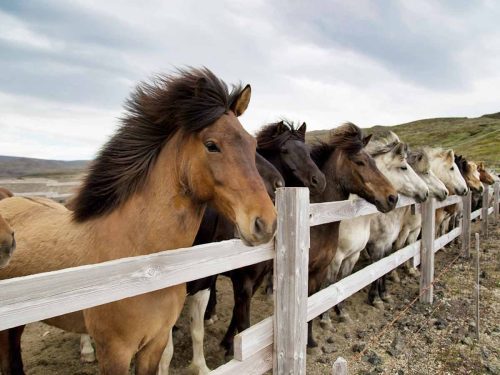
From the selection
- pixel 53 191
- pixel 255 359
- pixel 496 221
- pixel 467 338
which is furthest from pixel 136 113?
pixel 496 221

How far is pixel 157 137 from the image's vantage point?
2367mm

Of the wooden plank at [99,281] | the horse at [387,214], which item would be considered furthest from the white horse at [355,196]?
the wooden plank at [99,281]

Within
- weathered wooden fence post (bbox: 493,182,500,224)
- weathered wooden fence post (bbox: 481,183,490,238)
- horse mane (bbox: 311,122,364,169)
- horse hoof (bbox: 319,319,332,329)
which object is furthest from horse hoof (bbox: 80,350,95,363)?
weathered wooden fence post (bbox: 493,182,500,224)

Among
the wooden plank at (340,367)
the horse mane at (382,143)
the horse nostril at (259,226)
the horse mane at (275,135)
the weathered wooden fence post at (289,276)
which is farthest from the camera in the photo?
the horse mane at (382,143)

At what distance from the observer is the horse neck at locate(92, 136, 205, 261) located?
7.18 feet

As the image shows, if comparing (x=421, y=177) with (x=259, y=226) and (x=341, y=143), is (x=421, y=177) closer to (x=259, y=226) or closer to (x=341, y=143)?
(x=341, y=143)

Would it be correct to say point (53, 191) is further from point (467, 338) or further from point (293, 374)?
point (467, 338)

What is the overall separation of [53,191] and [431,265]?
395 inches

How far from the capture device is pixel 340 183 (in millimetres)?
4824

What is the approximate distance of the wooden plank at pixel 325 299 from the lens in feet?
8.09

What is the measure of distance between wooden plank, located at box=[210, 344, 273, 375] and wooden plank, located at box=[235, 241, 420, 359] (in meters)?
0.05

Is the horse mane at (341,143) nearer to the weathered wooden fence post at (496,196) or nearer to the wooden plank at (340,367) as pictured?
the wooden plank at (340,367)

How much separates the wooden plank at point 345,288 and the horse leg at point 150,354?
1.28 meters

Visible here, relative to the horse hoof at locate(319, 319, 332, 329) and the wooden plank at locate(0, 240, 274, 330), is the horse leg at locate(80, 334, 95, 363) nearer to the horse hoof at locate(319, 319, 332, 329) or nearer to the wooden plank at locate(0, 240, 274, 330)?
the wooden plank at locate(0, 240, 274, 330)
